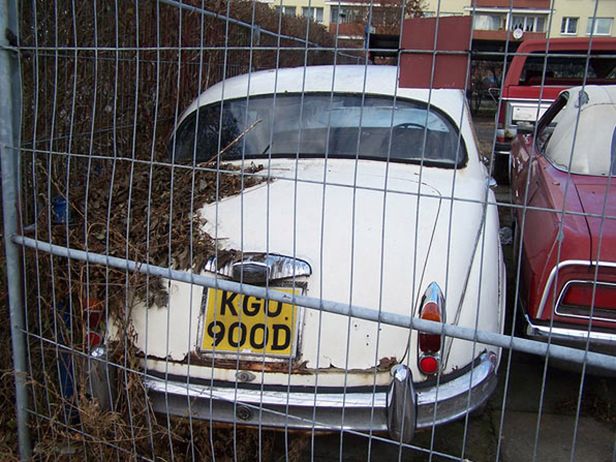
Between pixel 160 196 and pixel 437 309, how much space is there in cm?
165

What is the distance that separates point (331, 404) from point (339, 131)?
1.82 meters

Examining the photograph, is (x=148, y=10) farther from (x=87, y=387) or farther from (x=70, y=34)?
(x=87, y=387)

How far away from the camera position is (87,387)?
2.55m

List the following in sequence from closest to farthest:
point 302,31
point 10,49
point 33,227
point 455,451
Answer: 1. point 10,49
2. point 33,227
3. point 455,451
4. point 302,31

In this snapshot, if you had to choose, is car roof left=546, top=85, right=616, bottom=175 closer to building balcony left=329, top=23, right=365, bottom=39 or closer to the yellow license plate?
building balcony left=329, top=23, right=365, bottom=39

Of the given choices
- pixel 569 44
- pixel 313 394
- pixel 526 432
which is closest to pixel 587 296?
pixel 526 432

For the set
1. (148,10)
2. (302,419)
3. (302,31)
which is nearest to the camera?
(302,419)

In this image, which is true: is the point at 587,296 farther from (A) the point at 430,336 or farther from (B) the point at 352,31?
(B) the point at 352,31

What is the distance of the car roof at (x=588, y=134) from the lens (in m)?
3.93

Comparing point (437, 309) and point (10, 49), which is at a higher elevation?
point (10, 49)

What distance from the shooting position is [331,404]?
2314mm

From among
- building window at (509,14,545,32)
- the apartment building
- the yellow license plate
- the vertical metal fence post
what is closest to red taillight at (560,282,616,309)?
the apartment building

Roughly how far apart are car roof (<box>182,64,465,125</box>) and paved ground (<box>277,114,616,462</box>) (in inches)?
68.9

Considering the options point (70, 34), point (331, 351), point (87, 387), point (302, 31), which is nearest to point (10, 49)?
point (70, 34)
